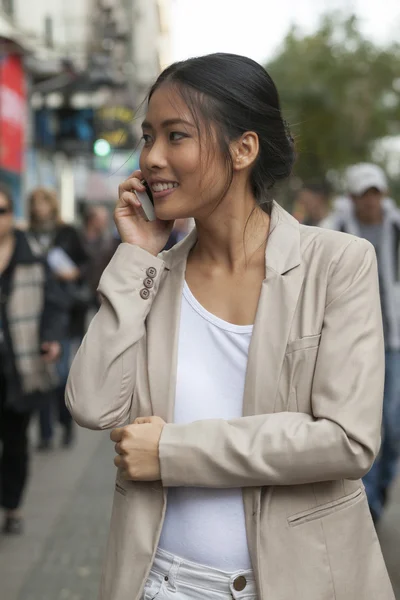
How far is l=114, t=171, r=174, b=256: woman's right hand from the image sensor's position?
248 centimetres

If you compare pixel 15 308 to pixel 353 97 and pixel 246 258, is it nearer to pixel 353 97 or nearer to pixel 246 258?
pixel 246 258

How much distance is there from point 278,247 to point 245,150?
0.23 metres

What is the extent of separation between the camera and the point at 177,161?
2.25 metres

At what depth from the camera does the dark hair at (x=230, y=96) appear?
2240mm

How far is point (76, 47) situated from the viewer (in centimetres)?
2617

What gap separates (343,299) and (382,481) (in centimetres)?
419

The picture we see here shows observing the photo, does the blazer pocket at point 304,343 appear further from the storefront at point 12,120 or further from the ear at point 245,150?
the storefront at point 12,120

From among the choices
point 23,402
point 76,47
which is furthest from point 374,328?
point 76,47

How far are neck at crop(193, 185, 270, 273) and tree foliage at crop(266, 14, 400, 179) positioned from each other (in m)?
31.9

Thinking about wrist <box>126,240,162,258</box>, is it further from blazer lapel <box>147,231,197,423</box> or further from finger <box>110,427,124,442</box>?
finger <box>110,427,124,442</box>

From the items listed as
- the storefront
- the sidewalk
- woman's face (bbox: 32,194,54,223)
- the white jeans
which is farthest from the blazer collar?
the storefront

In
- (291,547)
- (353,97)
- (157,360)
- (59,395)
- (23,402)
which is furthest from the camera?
(353,97)

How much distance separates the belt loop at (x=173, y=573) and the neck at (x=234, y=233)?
664mm

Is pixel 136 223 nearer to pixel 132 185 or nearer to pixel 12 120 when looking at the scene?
pixel 132 185
